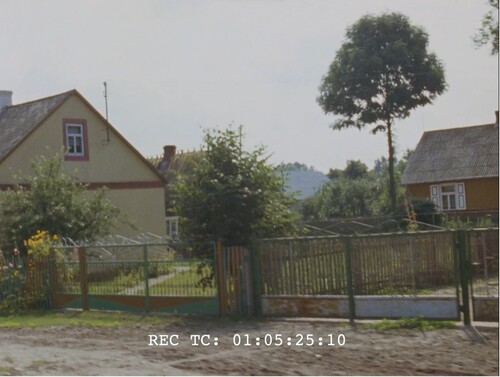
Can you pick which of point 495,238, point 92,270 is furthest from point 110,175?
point 495,238

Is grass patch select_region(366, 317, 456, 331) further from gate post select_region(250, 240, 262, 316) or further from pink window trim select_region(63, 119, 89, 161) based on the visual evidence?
pink window trim select_region(63, 119, 89, 161)

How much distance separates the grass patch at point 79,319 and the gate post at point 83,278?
11.2 inches

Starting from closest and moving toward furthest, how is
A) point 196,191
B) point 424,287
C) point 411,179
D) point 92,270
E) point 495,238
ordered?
point 495,238 < point 424,287 < point 196,191 < point 92,270 < point 411,179

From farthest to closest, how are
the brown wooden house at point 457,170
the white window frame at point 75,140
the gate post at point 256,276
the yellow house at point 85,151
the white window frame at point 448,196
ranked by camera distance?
the white window frame at point 448,196
the brown wooden house at point 457,170
the white window frame at point 75,140
the yellow house at point 85,151
the gate post at point 256,276

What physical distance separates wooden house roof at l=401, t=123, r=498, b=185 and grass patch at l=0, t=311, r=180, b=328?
113 ft

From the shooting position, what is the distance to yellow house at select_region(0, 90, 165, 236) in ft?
112

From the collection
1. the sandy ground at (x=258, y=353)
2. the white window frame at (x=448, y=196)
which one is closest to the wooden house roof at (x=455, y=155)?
the white window frame at (x=448, y=196)

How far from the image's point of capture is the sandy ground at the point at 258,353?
10992mm

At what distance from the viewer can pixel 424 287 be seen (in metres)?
15.0

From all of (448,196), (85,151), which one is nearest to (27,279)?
(85,151)

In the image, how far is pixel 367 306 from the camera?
50.2 feet

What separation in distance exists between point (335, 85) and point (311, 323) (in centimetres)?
4122

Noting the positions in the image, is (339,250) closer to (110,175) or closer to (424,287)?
(424,287)

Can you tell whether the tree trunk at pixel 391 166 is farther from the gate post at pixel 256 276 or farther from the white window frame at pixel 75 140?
the gate post at pixel 256 276
